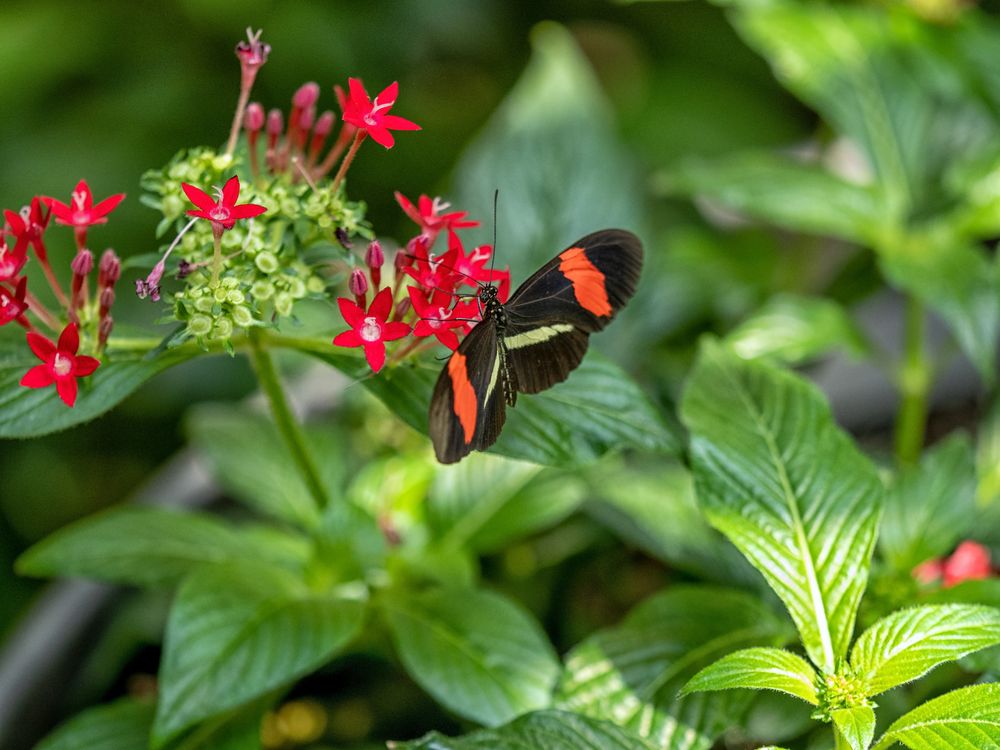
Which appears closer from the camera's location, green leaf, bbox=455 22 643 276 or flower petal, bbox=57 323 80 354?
flower petal, bbox=57 323 80 354

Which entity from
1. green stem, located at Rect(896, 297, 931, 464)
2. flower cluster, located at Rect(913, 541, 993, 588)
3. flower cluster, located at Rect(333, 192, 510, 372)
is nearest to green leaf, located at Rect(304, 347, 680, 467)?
flower cluster, located at Rect(333, 192, 510, 372)

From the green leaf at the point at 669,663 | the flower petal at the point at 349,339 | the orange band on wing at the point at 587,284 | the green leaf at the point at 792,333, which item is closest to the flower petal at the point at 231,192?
the flower petal at the point at 349,339

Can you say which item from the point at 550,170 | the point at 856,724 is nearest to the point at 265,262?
the point at 856,724

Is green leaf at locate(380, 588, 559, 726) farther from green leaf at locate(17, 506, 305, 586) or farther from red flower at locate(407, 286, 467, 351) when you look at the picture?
red flower at locate(407, 286, 467, 351)

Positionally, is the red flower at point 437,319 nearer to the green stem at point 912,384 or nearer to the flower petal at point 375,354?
the flower petal at point 375,354

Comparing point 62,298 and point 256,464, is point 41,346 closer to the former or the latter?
point 62,298
